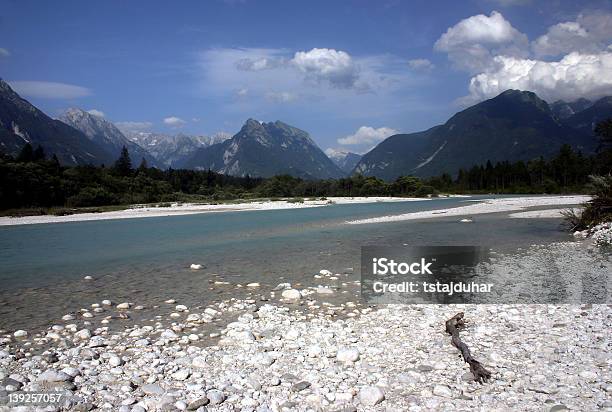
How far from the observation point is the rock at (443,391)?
16.3 ft

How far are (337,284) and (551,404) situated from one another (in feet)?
24.9

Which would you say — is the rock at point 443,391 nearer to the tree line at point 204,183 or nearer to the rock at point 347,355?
the rock at point 347,355

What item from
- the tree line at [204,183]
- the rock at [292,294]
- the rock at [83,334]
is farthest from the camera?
the tree line at [204,183]

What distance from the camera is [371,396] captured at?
16.2ft

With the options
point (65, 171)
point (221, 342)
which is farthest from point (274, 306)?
point (65, 171)

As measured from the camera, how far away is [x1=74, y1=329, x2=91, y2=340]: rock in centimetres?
751

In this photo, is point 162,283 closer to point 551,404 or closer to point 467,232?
point 551,404

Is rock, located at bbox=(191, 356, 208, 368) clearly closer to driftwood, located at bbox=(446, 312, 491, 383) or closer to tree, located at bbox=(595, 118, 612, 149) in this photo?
driftwood, located at bbox=(446, 312, 491, 383)

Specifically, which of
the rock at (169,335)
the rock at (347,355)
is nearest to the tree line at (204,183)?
the rock at (347,355)

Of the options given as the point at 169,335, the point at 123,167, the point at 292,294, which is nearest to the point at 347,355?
the point at 169,335

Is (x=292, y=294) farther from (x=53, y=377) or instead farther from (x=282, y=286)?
(x=53, y=377)

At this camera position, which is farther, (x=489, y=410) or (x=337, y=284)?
(x=337, y=284)

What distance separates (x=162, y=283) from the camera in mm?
12883

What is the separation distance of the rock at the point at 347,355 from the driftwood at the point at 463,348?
1.73 metres
